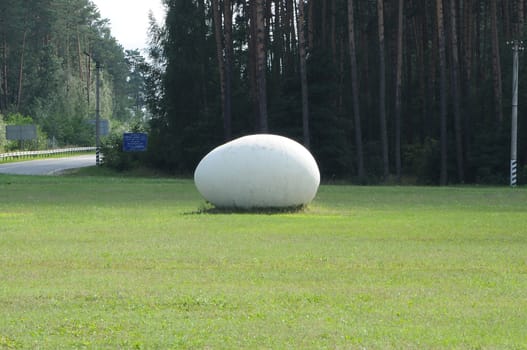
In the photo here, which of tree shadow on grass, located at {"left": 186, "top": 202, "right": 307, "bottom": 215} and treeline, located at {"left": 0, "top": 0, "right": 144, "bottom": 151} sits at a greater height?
treeline, located at {"left": 0, "top": 0, "right": 144, "bottom": 151}

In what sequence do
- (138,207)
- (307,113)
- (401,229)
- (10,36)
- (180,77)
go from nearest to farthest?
(401,229)
(138,207)
(307,113)
(180,77)
(10,36)

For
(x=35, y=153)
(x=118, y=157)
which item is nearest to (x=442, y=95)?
(x=118, y=157)

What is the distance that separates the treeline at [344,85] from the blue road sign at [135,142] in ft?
3.24

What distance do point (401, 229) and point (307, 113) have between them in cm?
3509

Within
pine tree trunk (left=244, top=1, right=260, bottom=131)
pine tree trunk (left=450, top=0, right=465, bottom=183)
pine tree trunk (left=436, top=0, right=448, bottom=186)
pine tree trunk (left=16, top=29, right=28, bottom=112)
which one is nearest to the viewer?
pine tree trunk (left=436, top=0, right=448, bottom=186)

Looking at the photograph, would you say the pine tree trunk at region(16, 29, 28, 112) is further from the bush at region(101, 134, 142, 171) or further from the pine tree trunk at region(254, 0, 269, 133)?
the pine tree trunk at region(254, 0, 269, 133)

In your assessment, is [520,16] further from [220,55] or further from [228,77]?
[220,55]

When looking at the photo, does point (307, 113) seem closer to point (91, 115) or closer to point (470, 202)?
point (470, 202)

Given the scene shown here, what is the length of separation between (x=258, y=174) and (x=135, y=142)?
41029mm

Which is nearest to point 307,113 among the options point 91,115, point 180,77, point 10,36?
point 180,77

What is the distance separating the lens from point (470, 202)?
33875 millimetres

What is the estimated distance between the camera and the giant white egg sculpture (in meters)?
27.5

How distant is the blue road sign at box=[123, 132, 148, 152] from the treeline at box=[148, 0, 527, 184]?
99cm

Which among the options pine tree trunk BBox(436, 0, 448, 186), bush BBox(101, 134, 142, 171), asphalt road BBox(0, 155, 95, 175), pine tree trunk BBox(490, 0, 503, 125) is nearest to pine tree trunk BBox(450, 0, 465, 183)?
pine tree trunk BBox(436, 0, 448, 186)
